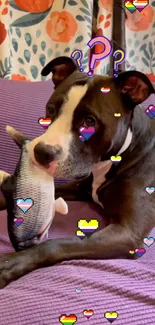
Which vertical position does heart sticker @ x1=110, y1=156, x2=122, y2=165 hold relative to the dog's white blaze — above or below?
below

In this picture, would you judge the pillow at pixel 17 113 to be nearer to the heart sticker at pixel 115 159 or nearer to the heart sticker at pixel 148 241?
the heart sticker at pixel 115 159

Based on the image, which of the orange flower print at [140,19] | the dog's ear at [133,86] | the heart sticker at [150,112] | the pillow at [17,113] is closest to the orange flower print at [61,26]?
the orange flower print at [140,19]

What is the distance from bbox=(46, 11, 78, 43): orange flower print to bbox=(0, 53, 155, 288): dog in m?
0.90

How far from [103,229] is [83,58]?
1.15m

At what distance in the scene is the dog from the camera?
101 centimetres

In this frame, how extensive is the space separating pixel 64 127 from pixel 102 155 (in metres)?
0.16

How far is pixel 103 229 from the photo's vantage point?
1.16 meters

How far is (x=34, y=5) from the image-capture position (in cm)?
206

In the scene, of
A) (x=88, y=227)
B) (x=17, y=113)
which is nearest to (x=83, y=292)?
(x=88, y=227)

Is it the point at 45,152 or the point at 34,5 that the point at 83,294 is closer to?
the point at 45,152

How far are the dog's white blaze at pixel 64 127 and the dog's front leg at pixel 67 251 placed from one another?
20 cm

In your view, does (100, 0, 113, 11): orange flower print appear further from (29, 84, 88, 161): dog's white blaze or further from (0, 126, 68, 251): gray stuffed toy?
(0, 126, 68, 251): gray stuffed toy

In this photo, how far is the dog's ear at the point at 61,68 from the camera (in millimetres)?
1236

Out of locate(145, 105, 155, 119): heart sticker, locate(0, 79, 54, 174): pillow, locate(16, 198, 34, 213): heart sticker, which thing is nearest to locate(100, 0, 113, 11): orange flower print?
locate(0, 79, 54, 174): pillow
